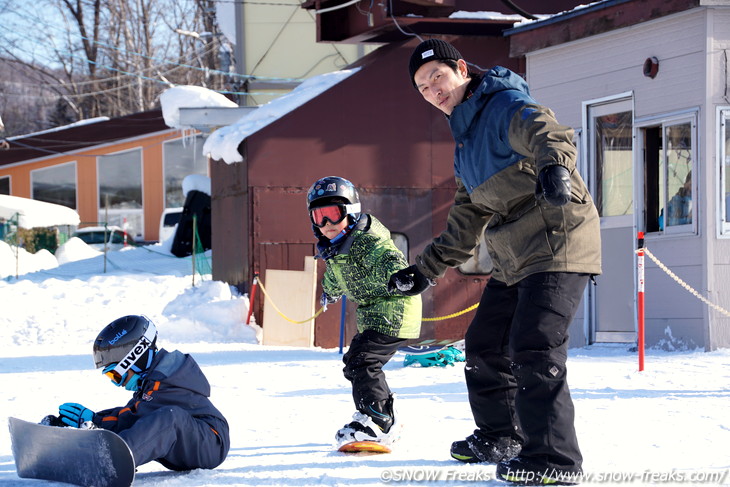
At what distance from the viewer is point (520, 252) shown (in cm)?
442

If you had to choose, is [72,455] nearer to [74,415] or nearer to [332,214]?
[74,415]

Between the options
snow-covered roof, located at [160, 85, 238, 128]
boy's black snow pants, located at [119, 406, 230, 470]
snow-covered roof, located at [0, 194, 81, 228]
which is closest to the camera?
boy's black snow pants, located at [119, 406, 230, 470]

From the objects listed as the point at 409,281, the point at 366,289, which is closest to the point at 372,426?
the point at 366,289

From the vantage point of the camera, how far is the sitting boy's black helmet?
4.59 m

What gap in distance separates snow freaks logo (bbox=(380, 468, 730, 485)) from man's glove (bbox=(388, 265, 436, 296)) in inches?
34.2

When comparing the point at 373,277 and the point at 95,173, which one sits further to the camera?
the point at 95,173

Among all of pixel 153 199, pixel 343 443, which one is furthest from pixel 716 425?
pixel 153 199

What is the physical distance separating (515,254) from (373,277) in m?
1.30

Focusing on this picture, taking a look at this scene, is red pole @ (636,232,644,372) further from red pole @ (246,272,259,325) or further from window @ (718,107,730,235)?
red pole @ (246,272,259,325)

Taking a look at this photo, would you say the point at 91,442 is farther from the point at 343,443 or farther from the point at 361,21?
the point at 361,21

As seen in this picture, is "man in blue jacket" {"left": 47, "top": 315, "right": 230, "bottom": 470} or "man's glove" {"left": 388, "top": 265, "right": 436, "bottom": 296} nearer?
"man in blue jacket" {"left": 47, "top": 315, "right": 230, "bottom": 470}

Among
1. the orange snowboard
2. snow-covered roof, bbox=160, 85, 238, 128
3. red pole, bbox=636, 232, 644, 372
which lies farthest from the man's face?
snow-covered roof, bbox=160, 85, 238, 128

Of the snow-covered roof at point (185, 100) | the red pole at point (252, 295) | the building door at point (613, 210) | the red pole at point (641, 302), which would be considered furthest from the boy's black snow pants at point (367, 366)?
the snow-covered roof at point (185, 100)

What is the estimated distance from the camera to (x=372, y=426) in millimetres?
5387
